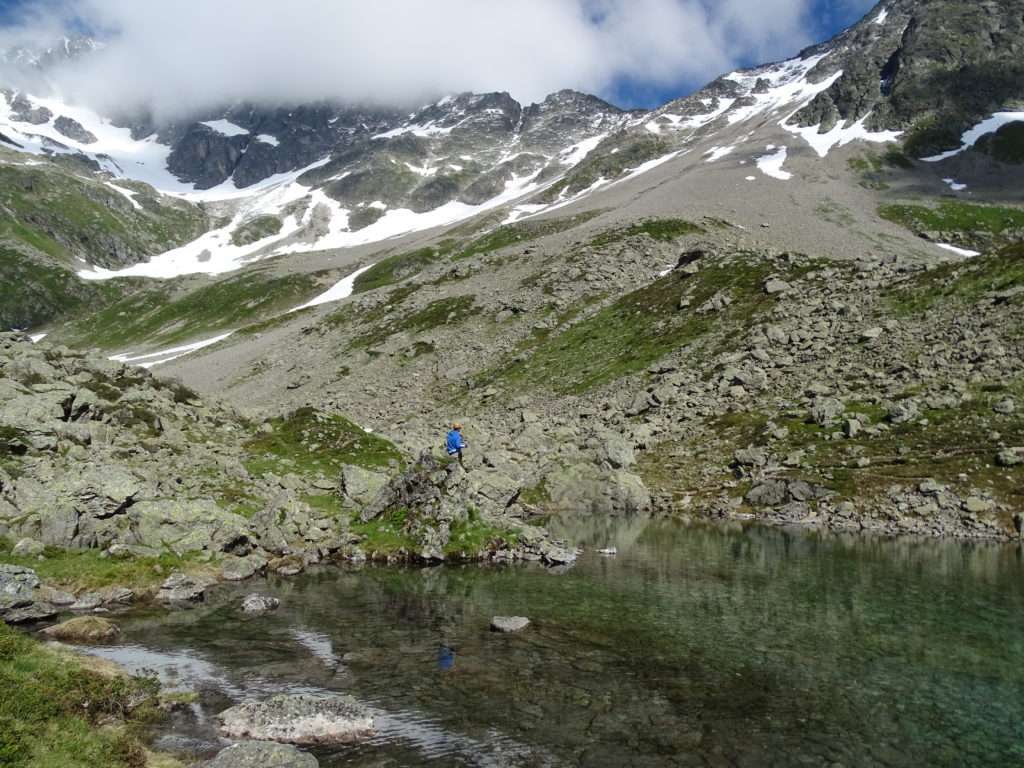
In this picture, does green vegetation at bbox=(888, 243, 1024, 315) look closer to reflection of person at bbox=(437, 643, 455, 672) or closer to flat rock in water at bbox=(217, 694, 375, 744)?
reflection of person at bbox=(437, 643, 455, 672)

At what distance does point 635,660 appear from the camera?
23.7m

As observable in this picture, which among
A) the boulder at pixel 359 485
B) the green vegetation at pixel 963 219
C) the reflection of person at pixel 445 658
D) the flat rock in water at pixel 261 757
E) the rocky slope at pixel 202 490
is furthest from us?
the green vegetation at pixel 963 219

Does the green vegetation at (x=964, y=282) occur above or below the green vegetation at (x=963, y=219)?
below

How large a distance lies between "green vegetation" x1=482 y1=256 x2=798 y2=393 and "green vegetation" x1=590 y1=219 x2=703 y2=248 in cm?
2859

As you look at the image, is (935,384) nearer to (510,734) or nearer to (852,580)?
(852,580)

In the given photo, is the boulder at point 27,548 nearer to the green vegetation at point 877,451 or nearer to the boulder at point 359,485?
the boulder at point 359,485

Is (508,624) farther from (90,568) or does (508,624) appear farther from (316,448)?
(316,448)

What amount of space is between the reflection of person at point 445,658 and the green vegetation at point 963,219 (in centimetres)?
18009

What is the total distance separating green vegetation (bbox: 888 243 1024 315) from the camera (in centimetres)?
7558

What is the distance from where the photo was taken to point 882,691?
21250mm

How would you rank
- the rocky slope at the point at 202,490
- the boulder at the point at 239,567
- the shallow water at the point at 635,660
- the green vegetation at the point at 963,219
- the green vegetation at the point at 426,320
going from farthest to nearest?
1. the green vegetation at the point at 963,219
2. the green vegetation at the point at 426,320
3. the rocky slope at the point at 202,490
4. the boulder at the point at 239,567
5. the shallow water at the point at 635,660

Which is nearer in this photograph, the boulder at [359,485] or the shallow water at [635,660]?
the shallow water at [635,660]

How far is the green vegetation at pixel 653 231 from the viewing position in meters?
153

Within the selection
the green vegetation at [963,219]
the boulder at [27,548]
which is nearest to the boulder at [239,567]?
the boulder at [27,548]
